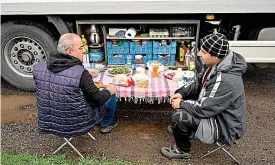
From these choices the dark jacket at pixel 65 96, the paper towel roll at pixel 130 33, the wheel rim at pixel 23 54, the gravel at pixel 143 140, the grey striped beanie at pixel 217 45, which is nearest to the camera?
the grey striped beanie at pixel 217 45

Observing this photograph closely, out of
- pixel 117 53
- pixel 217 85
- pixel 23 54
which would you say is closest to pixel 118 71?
pixel 117 53

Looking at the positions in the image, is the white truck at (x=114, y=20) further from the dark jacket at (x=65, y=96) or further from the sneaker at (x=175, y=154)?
the sneaker at (x=175, y=154)

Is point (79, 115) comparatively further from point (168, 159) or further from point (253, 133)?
point (253, 133)

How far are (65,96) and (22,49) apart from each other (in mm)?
2300

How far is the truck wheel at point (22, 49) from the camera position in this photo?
15.5ft

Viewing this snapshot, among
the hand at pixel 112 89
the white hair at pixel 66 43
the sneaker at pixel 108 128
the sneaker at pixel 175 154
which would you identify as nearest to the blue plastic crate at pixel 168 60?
the sneaker at pixel 108 128

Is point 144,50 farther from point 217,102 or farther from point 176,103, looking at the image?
point 217,102

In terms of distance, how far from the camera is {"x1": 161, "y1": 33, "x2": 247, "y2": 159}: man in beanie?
112 inches

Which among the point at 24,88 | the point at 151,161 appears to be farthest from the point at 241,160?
the point at 24,88

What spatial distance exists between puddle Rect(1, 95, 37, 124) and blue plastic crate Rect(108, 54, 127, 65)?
126 centimetres

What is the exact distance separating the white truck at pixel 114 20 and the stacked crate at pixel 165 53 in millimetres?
362

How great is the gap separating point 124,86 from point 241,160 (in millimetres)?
1505

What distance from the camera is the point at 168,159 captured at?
349 centimetres

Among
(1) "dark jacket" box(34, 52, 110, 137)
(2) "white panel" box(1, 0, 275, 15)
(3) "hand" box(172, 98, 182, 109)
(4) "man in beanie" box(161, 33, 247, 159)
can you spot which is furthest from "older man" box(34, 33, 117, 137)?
(2) "white panel" box(1, 0, 275, 15)
